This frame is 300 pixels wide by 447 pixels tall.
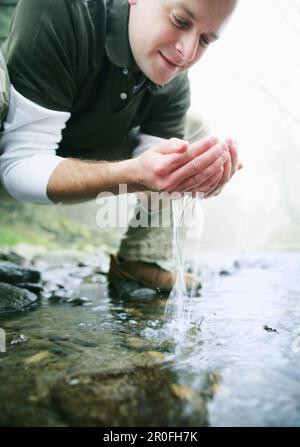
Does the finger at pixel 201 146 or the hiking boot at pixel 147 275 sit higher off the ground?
the finger at pixel 201 146

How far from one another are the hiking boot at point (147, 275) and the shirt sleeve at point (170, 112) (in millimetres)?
1033

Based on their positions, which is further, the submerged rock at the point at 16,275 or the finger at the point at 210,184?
the submerged rock at the point at 16,275

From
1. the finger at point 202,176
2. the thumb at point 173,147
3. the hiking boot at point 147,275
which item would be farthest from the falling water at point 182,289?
the thumb at point 173,147

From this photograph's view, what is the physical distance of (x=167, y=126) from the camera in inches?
112

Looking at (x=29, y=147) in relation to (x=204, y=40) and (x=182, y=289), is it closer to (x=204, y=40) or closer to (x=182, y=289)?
(x=204, y=40)

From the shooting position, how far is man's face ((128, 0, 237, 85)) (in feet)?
6.00

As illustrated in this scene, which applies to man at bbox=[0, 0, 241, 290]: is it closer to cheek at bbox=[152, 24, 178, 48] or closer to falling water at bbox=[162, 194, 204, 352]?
cheek at bbox=[152, 24, 178, 48]

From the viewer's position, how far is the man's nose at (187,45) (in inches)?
75.0

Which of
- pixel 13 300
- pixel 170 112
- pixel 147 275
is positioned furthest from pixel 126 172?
pixel 170 112

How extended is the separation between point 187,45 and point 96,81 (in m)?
0.64

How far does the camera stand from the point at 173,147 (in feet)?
4.85

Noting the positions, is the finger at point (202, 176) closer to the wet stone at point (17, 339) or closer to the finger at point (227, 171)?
the finger at point (227, 171)

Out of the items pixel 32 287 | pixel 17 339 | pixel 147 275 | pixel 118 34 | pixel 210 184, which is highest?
pixel 118 34
